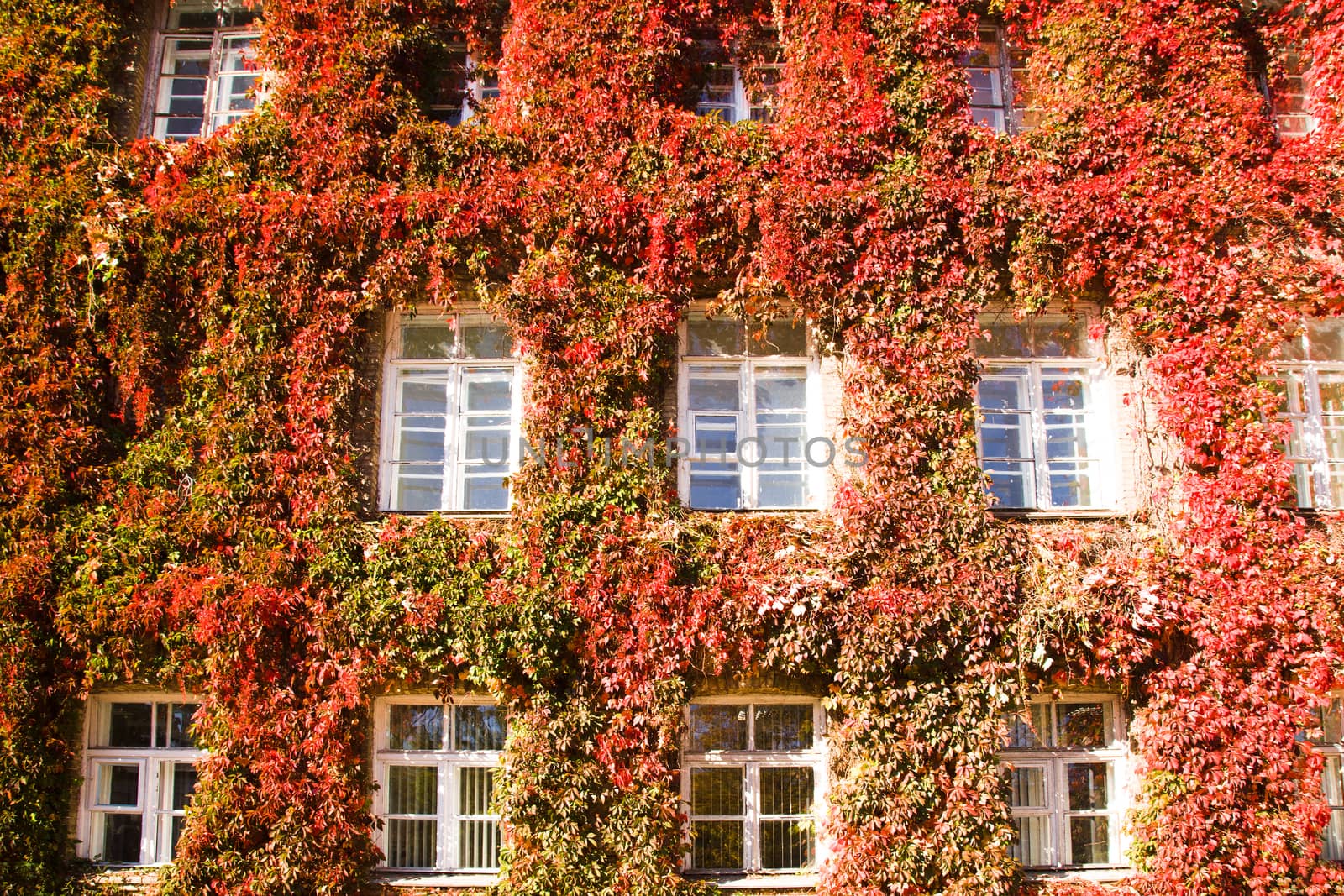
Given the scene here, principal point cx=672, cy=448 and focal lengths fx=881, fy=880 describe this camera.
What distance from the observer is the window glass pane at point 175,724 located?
675cm

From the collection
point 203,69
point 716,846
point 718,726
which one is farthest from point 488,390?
point 203,69

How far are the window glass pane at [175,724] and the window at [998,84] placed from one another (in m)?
8.13

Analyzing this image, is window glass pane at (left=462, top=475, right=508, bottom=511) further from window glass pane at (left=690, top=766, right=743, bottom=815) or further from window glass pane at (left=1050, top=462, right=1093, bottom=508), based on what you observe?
window glass pane at (left=1050, top=462, right=1093, bottom=508)

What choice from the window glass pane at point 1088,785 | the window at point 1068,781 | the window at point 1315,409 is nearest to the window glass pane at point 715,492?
the window at point 1068,781

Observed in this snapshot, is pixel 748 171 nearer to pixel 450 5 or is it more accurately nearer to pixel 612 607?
pixel 450 5

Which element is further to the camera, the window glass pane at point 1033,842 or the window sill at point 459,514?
the window sill at point 459,514

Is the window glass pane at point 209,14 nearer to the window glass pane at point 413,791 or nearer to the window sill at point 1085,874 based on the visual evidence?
the window glass pane at point 413,791

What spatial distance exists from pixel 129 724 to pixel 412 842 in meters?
2.41

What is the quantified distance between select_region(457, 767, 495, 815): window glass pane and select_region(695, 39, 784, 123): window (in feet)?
18.6

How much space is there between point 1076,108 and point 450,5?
17.3ft

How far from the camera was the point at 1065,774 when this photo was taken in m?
6.68

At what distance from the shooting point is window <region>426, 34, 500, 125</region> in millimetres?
7594

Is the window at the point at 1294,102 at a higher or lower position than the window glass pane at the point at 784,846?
higher

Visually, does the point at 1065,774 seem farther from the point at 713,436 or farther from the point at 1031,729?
the point at 713,436
